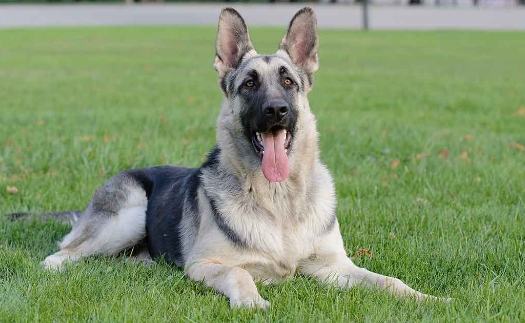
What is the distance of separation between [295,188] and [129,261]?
1.32 meters

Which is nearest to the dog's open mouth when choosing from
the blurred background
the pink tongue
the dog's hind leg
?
the pink tongue

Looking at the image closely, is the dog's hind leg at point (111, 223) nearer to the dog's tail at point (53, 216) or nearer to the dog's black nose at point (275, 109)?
the dog's tail at point (53, 216)

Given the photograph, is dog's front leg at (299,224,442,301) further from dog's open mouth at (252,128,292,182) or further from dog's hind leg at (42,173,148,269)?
dog's hind leg at (42,173,148,269)

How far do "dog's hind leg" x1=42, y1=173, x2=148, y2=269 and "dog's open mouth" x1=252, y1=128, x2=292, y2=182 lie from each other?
Answer: 53.8 inches

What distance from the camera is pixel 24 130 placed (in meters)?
10.0

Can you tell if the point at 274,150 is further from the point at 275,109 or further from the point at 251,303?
the point at 251,303

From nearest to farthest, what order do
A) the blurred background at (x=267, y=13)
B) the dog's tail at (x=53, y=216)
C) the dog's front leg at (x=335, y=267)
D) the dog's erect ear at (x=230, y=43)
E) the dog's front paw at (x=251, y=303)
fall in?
the dog's front paw at (x=251, y=303) → the dog's front leg at (x=335, y=267) → the dog's erect ear at (x=230, y=43) → the dog's tail at (x=53, y=216) → the blurred background at (x=267, y=13)

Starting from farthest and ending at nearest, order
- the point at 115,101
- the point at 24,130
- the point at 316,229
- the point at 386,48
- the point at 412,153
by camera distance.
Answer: the point at 386,48
the point at 115,101
the point at 24,130
the point at 412,153
the point at 316,229

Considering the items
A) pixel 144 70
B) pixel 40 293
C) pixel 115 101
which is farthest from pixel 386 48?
pixel 40 293

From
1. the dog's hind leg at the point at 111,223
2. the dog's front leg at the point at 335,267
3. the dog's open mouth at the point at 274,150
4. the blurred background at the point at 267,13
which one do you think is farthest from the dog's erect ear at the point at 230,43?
the blurred background at the point at 267,13

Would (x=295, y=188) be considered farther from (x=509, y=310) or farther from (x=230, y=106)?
(x=509, y=310)

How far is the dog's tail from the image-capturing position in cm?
616

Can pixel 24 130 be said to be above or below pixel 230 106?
below

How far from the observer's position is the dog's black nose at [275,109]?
471cm
